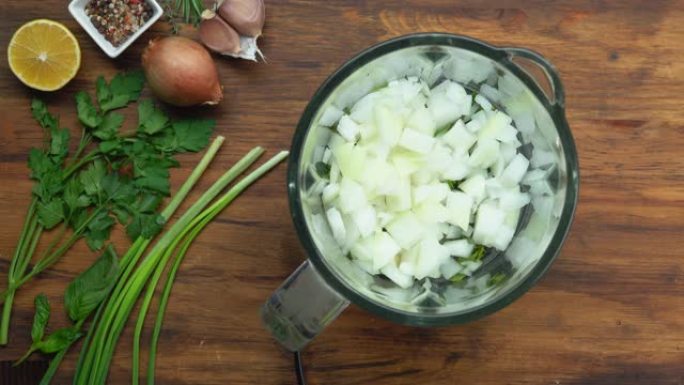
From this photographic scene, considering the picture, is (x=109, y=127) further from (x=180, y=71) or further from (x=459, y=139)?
(x=459, y=139)

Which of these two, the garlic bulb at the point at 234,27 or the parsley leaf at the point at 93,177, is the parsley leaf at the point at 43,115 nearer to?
the parsley leaf at the point at 93,177

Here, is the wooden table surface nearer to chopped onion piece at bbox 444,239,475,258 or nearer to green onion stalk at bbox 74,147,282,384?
green onion stalk at bbox 74,147,282,384

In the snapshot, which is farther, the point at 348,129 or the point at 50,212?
the point at 50,212

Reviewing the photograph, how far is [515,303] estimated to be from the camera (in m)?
1.42

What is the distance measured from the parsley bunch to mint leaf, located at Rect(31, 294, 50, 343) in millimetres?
46

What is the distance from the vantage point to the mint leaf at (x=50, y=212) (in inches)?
55.1

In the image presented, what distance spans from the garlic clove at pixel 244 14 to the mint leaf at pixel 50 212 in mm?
427

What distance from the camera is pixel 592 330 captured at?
1431 millimetres

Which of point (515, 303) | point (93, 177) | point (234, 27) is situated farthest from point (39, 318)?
point (515, 303)

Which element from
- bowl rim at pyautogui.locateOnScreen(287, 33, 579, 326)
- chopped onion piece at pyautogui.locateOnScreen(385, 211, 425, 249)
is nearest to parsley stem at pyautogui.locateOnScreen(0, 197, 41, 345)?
bowl rim at pyautogui.locateOnScreen(287, 33, 579, 326)

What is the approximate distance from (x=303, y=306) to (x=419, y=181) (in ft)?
0.82

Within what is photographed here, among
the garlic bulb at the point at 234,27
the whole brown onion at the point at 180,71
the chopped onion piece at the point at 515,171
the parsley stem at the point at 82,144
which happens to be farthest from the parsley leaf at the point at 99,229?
the chopped onion piece at the point at 515,171

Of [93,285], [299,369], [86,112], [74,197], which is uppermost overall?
[86,112]

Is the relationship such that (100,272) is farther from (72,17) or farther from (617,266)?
(617,266)
